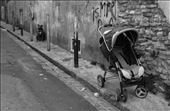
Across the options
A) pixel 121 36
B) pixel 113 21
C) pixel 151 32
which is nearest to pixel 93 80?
pixel 121 36

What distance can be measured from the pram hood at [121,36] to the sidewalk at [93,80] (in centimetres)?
101

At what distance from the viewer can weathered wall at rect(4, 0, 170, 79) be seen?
17.3ft

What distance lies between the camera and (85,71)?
284 inches

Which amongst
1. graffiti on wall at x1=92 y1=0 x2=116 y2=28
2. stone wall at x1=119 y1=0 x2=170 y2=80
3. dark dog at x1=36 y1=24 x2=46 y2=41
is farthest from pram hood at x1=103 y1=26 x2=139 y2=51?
dark dog at x1=36 y1=24 x2=46 y2=41

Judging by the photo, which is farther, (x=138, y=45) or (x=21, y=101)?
(x=138, y=45)

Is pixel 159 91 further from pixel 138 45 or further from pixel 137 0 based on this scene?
pixel 137 0

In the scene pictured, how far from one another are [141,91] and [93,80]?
58.9 inches

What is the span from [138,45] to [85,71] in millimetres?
1906

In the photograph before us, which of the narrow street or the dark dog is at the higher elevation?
the dark dog

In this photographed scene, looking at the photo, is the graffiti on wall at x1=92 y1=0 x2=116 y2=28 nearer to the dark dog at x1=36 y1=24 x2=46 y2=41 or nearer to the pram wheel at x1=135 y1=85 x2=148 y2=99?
the pram wheel at x1=135 y1=85 x2=148 y2=99

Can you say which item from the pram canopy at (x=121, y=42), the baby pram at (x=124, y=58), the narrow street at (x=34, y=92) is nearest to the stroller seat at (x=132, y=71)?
the baby pram at (x=124, y=58)

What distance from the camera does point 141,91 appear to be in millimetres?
5219

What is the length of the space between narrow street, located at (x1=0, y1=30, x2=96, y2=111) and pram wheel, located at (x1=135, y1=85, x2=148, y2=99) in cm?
96

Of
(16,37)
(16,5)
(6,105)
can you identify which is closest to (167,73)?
(6,105)
